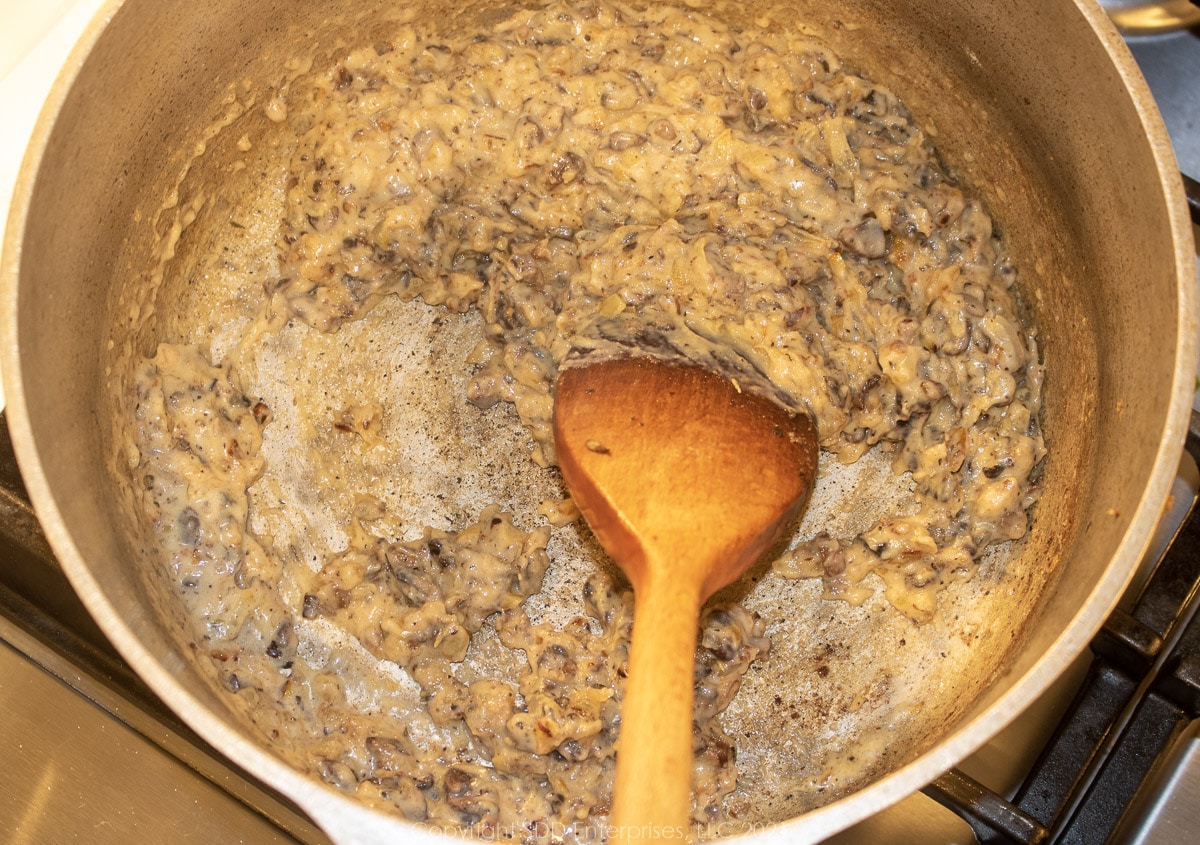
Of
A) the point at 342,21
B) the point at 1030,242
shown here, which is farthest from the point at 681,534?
the point at 342,21

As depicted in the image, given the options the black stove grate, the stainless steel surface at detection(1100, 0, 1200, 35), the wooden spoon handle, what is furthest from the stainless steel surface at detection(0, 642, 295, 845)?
the stainless steel surface at detection(1100, 0, 1200, 35)

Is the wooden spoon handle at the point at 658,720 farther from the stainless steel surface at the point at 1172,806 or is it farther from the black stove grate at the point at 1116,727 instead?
the stainless steel surface at the point at 1172,806

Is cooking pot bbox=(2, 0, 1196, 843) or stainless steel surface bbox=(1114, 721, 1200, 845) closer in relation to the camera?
cooking pot bbox=(2, 0, 1196, 843)

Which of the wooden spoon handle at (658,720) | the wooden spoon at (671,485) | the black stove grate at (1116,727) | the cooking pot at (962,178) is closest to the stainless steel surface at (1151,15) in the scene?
the cooking pot at (962,178)

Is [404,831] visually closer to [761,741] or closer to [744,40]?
[761,741]

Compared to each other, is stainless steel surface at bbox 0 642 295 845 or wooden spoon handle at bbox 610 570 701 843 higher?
wooden spoon handle at bbox 610 570 701 843

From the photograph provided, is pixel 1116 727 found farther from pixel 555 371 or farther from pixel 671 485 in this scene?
pixel 555 371

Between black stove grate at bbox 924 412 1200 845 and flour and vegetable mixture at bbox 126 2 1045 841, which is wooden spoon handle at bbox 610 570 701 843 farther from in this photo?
black stove grate at bbox 924 412 1200 845
